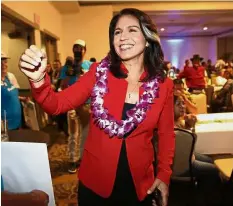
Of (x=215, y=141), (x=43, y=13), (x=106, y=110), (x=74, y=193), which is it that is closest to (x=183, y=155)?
(x=215, y=141)

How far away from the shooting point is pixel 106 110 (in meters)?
1.23

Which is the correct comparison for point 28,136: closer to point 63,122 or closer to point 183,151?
point 183,151

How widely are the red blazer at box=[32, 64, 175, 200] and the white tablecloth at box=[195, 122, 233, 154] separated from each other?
175 cm

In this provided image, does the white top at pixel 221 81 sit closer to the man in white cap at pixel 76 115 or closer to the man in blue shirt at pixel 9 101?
the man in white cap at pixel 76 115

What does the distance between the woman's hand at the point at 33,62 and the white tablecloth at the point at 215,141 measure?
2271 millimetres

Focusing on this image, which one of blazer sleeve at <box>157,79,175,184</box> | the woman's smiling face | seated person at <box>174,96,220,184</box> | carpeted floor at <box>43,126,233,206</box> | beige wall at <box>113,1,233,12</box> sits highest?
beige wall at <box>113,1,233,12</box>

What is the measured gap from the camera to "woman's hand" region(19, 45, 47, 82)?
0.89m

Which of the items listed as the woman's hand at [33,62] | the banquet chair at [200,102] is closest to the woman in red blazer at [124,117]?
the woman's hand at [33,62]

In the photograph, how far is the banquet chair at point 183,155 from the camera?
2.29 meters

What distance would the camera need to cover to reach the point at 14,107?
3.10 meters

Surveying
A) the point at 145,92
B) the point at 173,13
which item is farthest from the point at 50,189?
the point at 173,13

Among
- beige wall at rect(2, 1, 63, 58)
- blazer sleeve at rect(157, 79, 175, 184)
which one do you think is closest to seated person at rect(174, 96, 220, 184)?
blazer sleeve at rect(157, 79, 175, 184)

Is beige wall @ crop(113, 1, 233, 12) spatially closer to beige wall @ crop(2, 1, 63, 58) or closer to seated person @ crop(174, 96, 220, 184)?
beige wall @ crop(2, 1, 63, 58)

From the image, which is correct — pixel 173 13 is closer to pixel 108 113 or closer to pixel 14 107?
pixel 14 107
